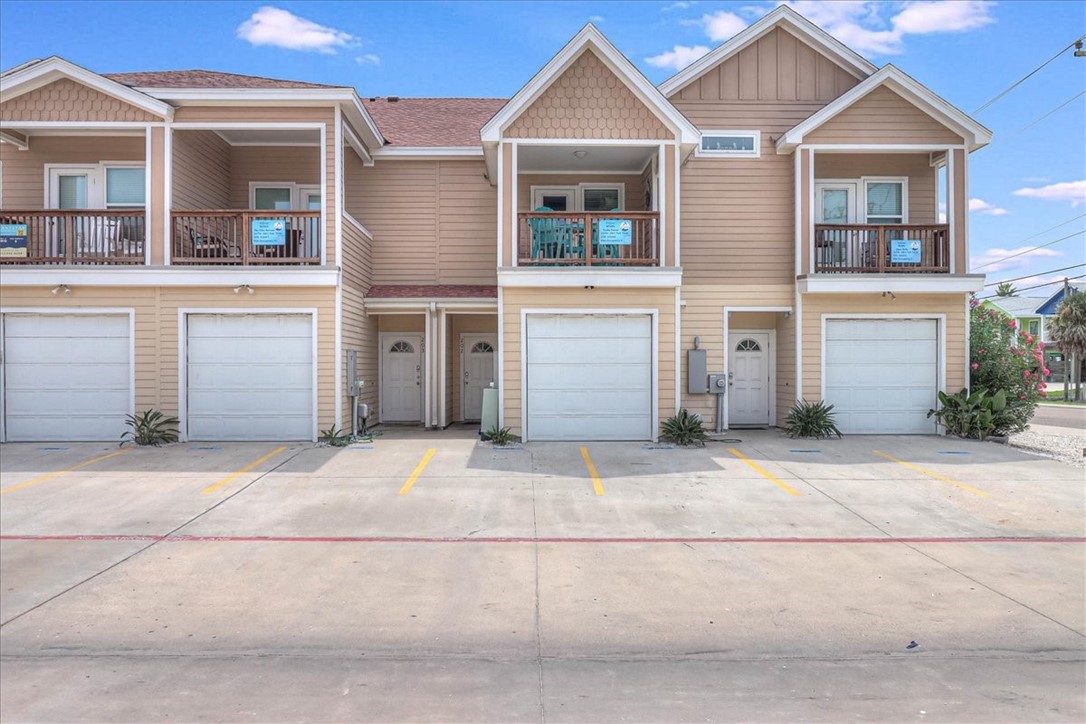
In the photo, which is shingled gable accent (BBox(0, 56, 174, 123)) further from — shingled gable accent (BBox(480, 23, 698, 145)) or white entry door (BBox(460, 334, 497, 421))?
white entry door (BBox(460, 334, 497, 421))

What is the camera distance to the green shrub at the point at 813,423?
13.4 metres

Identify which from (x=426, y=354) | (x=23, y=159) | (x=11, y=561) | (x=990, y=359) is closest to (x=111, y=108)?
(x=23, y=159)

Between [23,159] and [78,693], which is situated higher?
[23,159]

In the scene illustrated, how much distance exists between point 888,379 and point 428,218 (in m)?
10.2

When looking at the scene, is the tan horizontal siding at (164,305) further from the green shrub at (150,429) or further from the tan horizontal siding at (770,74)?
the tan horizontal siding at (770,74)

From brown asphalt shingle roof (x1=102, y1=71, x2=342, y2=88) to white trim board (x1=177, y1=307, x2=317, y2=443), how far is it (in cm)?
411

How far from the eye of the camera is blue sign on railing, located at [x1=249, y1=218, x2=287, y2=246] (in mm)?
12891

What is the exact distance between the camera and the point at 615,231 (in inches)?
516

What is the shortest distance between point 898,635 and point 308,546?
16.7ft

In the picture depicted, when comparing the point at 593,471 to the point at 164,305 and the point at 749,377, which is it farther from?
the point at 164,305

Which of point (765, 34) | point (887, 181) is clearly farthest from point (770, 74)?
point (887, 181)

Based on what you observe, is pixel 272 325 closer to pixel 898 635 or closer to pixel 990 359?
pixel 898 635

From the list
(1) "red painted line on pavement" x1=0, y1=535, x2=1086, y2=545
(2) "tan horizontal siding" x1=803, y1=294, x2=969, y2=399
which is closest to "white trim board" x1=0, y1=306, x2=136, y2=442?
(1) "red painted line on pavement" x1=0, y1=535, x2=1086, y2=545

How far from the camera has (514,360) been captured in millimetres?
12812
